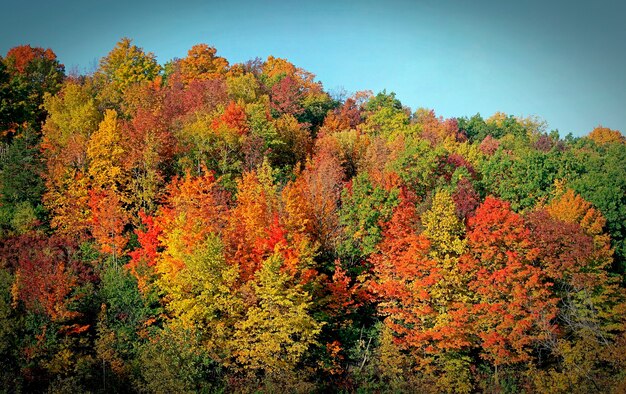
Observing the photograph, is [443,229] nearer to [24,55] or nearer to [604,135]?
[24,55]

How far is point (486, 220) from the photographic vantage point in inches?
1576

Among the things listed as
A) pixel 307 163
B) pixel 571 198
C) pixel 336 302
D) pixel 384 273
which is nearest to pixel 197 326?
pixel 336 302

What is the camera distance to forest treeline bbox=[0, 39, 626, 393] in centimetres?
3566

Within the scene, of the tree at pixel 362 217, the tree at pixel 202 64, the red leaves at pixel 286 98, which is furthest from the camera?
the tree at pixel 202 64

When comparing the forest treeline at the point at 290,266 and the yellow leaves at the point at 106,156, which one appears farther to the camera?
the yellow leaves at the point at 106,156

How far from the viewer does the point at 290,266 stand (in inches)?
1487

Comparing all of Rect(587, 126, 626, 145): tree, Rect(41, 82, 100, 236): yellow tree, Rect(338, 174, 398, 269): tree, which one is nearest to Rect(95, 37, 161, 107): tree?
Rect(41, 82, 100, 236): yellow tree

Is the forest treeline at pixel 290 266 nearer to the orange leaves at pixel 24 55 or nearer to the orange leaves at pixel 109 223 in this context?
the orange leaves at pixel 109 223

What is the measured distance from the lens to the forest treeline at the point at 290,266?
35656mm

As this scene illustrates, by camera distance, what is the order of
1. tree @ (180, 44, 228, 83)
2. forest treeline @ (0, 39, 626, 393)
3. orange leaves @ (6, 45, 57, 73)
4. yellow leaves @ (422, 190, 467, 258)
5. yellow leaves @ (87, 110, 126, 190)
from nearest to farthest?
1. forest treeline @ (0, 39, 626, 393)
2. yellow leaves @ (422, 190, 467, 258)
3. yellow leaves @ (87, 110, 126, 190)
4. orange leaves @ (6, 45, 57, 73)
5. tree @ (180, 44, 228, 83)

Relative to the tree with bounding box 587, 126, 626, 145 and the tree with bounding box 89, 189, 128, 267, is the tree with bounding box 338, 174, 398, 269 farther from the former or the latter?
the tree with bounding box 587, 126, 626, 145

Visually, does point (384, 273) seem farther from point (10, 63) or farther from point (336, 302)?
point (10, 63)

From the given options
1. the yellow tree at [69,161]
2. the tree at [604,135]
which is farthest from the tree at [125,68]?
the tree at [604,135]

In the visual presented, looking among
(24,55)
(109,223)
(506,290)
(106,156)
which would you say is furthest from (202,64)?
(506,290)
